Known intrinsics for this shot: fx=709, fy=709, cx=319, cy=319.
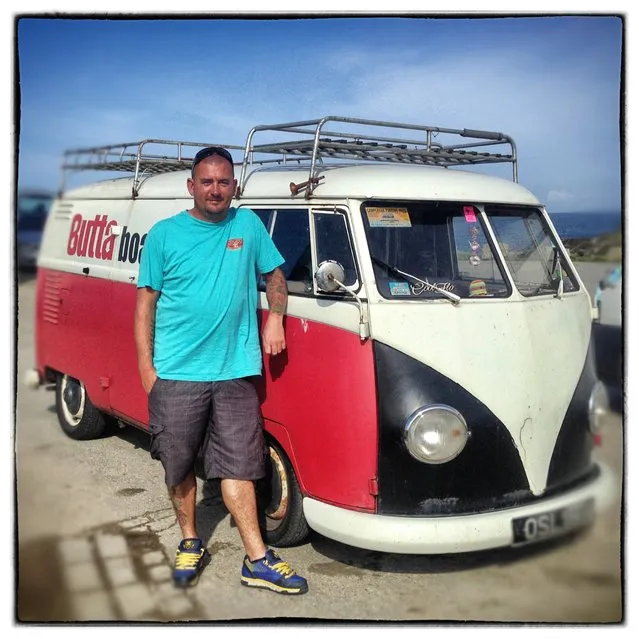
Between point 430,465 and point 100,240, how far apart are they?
3286mm

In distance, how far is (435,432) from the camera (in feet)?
10.6

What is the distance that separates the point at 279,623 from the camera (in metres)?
3.29

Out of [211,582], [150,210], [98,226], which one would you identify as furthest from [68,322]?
[211,582]

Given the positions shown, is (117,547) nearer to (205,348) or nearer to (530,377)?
(205,348)

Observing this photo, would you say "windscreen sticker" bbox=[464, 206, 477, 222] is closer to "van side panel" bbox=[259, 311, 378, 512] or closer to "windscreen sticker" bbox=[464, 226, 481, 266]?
"windscreen sticker" bbox=[464, 226, 481, 266]

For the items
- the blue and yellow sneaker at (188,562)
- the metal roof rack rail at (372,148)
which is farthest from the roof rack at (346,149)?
the blue and yellow sneaker at (188,562)

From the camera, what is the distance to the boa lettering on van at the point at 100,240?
5.02 metres

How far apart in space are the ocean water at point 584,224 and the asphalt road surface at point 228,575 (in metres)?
0.22

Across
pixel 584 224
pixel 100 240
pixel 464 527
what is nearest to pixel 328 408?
pixel 464 527

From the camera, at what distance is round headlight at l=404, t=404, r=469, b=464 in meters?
3.22

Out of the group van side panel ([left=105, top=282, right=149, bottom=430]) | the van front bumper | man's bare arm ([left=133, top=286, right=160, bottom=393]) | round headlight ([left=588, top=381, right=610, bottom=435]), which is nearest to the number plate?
the van front bumper

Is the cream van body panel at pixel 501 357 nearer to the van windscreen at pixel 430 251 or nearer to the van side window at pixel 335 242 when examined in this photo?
the van windscreen at pixel 430 251

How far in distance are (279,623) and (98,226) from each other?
3.39 meters

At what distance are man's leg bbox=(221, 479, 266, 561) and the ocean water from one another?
2.11 m
